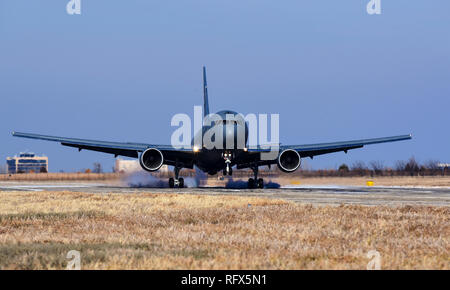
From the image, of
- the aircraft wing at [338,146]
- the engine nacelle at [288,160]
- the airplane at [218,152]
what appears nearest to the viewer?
the airplane at [218,152]

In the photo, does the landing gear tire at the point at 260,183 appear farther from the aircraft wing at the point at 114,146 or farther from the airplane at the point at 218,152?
the aircraft wing at the point at 114,146

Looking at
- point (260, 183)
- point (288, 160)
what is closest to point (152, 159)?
point (260, 183)

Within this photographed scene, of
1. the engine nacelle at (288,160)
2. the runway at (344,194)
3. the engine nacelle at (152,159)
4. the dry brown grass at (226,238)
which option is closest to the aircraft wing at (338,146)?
the engine nacelle at (288,160)

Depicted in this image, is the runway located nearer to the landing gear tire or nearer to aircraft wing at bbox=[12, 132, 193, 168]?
aircraft wing at bbox=[12, 132, 193, 168]

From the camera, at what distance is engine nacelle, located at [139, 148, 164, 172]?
129ft

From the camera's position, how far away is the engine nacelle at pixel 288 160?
39.6 meters

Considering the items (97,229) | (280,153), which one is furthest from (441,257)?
(280,153)

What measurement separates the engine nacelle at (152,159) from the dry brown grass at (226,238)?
20.9m

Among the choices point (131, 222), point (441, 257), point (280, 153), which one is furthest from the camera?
point (280, 153)

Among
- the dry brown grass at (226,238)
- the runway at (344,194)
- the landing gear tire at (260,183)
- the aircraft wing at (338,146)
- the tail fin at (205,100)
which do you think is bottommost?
the dry brown grass at (226,238)

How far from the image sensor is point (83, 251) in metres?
9.32

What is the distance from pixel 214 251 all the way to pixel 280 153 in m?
31.0

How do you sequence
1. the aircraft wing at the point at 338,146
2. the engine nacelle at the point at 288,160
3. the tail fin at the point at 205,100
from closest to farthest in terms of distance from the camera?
the engine nacelle at the point at 288,160 < the aircraft wing at the point at 338,146 < the tail fin at the point at 205,100
